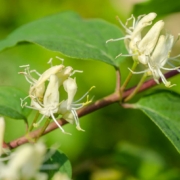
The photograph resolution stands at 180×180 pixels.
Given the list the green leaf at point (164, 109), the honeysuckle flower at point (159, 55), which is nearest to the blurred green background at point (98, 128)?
the green leaf at point (164, 109)

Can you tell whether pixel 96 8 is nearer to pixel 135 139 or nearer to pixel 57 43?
pixel 135 139

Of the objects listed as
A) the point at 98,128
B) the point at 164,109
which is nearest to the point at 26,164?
the point at 164,109

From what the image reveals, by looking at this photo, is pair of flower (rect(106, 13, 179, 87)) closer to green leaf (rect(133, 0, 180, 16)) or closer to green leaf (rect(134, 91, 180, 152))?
green leaf (rect(134, 91, 180, 152))

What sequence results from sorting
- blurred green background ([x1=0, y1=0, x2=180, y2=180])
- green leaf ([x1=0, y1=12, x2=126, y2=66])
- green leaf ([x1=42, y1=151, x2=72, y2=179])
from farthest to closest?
blurred green background ([x1=0, y1=0, x2=180, y2=180]), green leaf ([x1=0, y1=12, x2=126, y2=66]), green leaf ([x1=42, y1=151, x2=72, y2=179])

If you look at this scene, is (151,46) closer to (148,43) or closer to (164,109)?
(148,43)

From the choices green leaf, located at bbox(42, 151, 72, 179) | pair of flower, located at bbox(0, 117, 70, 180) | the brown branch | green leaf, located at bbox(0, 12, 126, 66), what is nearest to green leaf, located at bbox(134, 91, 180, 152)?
the brown branch

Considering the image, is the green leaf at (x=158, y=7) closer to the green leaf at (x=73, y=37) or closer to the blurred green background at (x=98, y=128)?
the green leaf at (x=73, y=37)

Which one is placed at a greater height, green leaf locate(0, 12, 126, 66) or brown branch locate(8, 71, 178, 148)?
green leaf locate(0, 12, 126, 66)

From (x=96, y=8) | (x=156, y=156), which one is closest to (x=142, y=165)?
(x=156, y=156)
